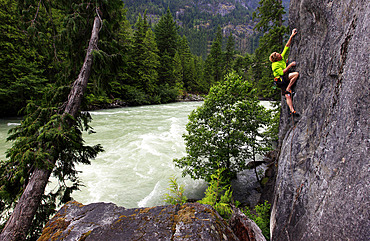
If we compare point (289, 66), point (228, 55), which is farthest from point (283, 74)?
point (228, 55)

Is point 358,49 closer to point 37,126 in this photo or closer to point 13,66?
point 37,126

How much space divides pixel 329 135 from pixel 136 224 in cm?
308

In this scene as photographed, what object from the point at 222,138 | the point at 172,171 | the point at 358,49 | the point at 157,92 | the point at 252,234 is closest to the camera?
the point at 358,49

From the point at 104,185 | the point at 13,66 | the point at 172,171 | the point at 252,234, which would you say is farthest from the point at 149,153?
the point at 13,66

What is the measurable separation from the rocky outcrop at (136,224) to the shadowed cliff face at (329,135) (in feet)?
4.26

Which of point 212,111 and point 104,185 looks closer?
point 212,111

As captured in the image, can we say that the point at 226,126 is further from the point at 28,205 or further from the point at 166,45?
the point at 166,45

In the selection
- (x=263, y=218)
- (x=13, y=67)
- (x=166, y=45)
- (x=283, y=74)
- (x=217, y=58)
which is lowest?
(x=263, y=218)

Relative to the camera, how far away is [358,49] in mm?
2053

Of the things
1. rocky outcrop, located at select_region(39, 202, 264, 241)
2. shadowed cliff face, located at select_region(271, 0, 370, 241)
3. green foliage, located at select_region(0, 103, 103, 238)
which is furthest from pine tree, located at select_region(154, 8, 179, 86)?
rocky outcrop, located at select_region(39, 202, 264, 241)

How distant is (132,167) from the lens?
859cm

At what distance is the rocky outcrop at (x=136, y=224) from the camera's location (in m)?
1.96

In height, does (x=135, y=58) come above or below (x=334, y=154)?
above

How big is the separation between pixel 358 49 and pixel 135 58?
104ft
